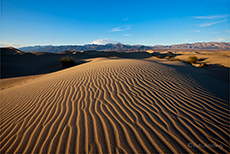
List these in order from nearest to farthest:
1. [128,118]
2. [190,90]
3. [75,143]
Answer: [75,143]
[128,118]
[190,90]

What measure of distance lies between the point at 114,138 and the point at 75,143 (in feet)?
2.34

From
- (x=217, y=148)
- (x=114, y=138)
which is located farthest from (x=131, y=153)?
(x=217, y=148)

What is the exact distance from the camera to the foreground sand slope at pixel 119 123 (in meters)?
1.90

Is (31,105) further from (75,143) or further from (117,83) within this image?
(117,83)

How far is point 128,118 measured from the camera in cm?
247

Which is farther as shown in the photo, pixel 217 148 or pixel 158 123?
pixel 158 123

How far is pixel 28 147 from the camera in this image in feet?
6.52

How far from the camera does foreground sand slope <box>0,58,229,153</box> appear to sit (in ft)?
6.24

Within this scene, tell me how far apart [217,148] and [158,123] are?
974 millimetres

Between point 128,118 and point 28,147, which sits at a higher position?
point 128,118

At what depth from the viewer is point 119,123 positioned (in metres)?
2.33

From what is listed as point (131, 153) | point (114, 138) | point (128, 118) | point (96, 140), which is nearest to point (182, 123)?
point (128, 118)

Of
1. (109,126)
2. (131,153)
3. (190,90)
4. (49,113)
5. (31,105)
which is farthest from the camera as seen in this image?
(190,90)

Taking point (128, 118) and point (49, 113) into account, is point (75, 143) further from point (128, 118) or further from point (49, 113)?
point (49, 113)
